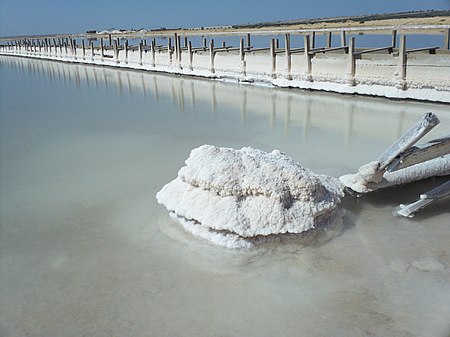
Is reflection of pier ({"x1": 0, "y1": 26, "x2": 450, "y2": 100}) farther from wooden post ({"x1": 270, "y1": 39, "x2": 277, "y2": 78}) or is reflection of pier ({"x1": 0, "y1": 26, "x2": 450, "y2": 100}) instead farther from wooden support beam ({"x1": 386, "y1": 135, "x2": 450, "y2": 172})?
wooden support beam ({"x1": 386, "y1": 135, "x2": 450, "y2": 172})

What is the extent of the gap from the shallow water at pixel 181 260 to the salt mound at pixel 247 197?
182 mm

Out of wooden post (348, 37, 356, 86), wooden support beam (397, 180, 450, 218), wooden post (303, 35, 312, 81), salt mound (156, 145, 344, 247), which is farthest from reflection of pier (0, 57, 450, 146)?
salt mound (156, 145, 344, 247)

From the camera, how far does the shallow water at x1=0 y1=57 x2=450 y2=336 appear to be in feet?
10.5

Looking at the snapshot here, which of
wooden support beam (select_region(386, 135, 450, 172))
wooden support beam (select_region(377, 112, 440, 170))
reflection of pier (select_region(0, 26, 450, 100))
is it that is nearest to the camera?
wooden support beam (select_region(377, 112, 440, 170))

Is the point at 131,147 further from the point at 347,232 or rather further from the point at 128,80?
the point at 128,80

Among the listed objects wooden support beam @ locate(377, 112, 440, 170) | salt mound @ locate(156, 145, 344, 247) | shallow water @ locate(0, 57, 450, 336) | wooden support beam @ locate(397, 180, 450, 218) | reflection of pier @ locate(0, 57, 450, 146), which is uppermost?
wooden support beam @ locate(377, 112, 440, 170)

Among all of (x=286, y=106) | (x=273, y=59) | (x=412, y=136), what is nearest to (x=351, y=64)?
(x=286, y=106)

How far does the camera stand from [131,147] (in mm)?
7809

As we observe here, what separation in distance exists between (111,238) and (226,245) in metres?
1.18

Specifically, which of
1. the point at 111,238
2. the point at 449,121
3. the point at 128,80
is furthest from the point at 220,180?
the point at 128,80

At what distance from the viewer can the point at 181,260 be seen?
3.94m

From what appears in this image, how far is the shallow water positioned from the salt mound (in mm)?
182

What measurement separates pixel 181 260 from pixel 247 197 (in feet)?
2.99

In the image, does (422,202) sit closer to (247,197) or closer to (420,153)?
(420,153)
